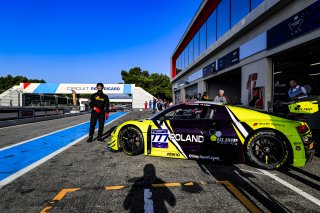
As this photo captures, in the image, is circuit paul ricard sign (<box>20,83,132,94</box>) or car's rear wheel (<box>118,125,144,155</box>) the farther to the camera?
circuit paul ricard sign (<box>20,83,132,94</box>)

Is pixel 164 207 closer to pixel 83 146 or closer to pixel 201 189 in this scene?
pixel 201 189

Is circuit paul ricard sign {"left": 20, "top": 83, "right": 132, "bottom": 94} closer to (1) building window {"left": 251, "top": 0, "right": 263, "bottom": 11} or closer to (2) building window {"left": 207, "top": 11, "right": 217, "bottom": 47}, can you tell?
(2) building window {"left": 207, "top": 11, "right": 217, "bottom": 47}

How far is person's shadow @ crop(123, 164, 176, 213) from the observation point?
2.80m

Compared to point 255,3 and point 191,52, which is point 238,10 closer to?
point 255,3

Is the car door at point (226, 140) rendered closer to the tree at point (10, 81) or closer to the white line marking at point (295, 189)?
the white line marking at point (295, 189)

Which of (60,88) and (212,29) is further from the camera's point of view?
(60,88)

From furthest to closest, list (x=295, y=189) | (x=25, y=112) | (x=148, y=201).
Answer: (x=25, y=112) < (x=295, y=189) < (x=148, y=201)

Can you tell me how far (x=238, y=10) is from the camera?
13086 millimetres

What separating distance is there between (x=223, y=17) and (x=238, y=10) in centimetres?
248

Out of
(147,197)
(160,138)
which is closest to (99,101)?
(160,138)

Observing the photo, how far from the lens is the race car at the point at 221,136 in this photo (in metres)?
4.29

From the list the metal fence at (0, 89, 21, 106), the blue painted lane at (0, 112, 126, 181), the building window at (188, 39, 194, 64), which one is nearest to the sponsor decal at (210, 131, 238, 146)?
the blue painted lane at (0, 112, 126, 181)

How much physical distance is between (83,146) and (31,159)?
5.34 ft

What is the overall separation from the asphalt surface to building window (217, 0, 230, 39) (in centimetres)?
1193
